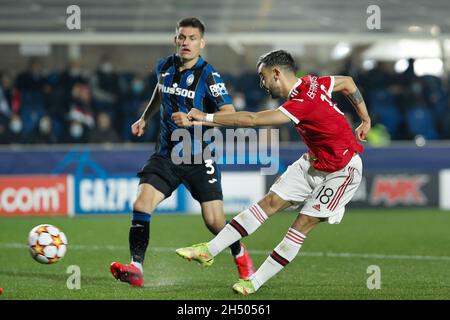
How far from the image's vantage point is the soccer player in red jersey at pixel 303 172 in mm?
7367

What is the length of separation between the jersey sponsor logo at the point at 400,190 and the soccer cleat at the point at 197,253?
1015 centimetres

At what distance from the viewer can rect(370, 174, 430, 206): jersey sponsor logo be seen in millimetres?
17172

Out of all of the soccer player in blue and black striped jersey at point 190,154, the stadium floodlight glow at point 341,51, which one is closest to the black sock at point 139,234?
the soccer player in blue and black striped jersey at point 190,154

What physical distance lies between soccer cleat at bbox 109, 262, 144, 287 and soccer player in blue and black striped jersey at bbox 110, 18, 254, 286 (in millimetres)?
56

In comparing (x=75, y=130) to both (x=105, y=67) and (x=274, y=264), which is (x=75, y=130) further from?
(x=274, y=264)

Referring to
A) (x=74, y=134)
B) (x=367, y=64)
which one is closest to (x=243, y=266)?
(x=74, y=134)

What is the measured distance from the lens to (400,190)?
17.3 metres

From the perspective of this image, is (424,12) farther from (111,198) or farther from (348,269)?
(348,269)

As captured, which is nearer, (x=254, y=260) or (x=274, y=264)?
(x=274, y=264)

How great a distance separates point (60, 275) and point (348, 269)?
291cm

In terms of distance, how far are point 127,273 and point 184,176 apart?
105cm

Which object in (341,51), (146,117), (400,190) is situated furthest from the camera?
(341,51)

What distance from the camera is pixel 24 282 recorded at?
26.8 ft

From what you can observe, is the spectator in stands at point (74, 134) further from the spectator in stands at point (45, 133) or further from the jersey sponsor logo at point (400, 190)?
the jersey sponsor logo at point (400, 190)
